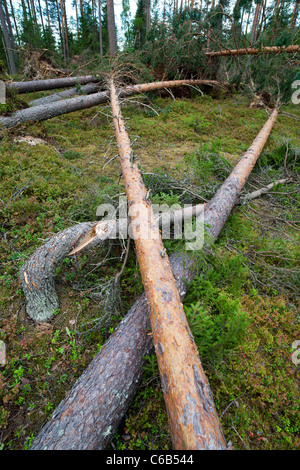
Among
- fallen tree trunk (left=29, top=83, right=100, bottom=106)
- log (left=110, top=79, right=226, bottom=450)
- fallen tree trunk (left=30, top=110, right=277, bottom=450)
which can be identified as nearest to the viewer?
log (left=110, top=79, right=226, bottom=450)

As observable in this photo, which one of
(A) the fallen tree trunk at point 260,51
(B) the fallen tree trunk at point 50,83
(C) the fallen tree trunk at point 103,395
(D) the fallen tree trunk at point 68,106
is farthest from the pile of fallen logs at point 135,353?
(A) the fallen tree trunk at point 260,51

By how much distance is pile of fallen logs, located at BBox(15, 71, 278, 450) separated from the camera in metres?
1.49

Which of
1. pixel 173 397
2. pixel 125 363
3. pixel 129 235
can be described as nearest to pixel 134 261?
pixel 129 235

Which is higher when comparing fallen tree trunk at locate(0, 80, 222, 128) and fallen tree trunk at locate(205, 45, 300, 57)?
fallen tree trunk at locate(205, 45, 300, 57)

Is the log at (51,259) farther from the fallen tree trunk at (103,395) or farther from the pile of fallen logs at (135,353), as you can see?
the fallen tree trunk at (103,395)

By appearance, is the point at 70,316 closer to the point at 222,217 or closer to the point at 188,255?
the point at 188,255

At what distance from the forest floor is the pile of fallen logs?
0.23 metres

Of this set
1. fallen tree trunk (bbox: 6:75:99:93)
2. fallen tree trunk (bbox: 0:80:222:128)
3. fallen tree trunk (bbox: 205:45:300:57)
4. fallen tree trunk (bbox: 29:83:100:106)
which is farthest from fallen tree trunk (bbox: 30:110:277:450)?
fallen tree trunk (bbox: 205:45:300:57)

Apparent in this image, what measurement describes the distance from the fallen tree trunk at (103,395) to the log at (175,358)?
369 mm

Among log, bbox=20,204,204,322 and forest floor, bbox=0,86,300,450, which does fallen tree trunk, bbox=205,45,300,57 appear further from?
log, bbox=20,204,204,322

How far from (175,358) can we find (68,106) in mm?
8127

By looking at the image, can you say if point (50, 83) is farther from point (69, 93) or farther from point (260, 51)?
point (260, 51)

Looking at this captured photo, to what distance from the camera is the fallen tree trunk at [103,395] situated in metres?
1.64

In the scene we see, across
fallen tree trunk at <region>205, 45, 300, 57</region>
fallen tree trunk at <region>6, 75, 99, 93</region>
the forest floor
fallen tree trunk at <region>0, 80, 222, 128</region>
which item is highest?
fallen tree trunk at <region>205, 45, 300, 57</region>
